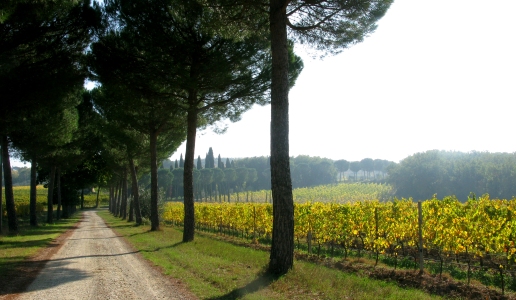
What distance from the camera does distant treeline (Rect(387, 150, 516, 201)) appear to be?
4328cm

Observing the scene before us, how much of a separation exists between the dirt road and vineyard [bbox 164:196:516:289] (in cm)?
525

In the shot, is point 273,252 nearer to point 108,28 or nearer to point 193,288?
point 193,288

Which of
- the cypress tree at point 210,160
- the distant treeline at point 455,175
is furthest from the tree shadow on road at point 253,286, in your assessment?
the cypress tree at point 210,160

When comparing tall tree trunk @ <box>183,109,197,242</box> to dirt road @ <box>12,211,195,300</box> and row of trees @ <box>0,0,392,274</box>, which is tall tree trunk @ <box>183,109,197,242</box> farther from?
dirt road @ <box>12,211,195,300</box>

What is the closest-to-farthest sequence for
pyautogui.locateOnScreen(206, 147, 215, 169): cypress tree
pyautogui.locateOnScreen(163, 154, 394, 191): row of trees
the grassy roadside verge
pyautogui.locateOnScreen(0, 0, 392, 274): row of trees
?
the grassy roadside verge
pyautogui.locateOnScreen(0, 0, 392, 274): row of trees
pyautogui.locateOnScreen(163, 154, 394, 191): row of trees
pyautogui.locateOnScreen(206, 147, 215, 169): cypress tree

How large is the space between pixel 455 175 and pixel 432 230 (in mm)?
48373

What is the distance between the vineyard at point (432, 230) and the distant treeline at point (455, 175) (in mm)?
37073

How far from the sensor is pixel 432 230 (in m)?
9.05

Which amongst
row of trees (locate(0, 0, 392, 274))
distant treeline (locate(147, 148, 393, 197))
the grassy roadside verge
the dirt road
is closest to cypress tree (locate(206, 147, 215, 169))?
distant treeline (locate(147, 148, 393, 197))

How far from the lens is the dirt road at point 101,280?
6691mm

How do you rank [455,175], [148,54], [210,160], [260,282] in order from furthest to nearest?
[210,160] → [455,175] → [148,54] → [260,282]

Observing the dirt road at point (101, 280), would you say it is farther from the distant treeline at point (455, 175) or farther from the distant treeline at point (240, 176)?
the distant treeline at point (240, 176)

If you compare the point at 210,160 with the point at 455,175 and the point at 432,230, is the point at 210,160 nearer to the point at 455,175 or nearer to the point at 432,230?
the point at 455,175

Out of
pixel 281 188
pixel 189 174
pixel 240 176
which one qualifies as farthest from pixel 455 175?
pixel 240 176
